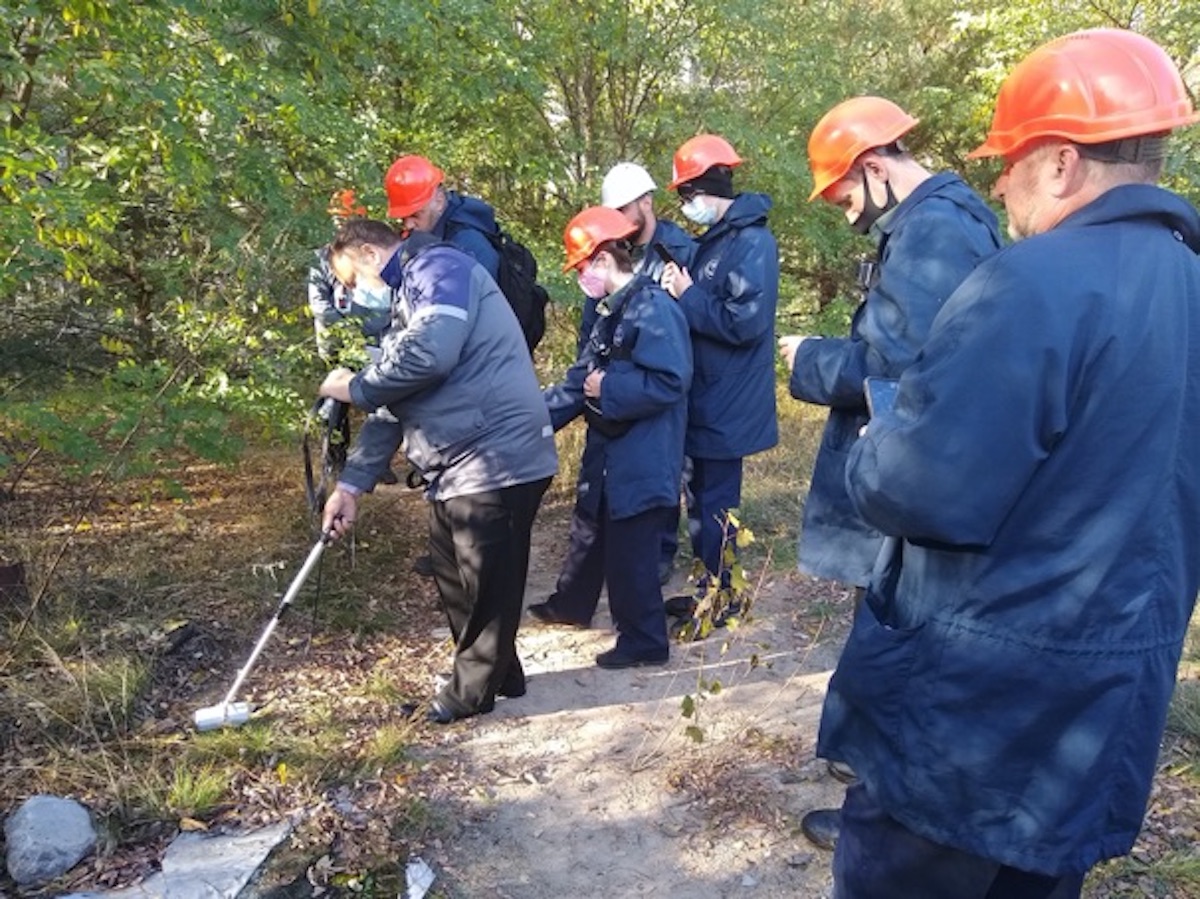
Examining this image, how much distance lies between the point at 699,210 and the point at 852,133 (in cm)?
181

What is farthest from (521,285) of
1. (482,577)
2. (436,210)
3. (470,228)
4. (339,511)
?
(482,577)

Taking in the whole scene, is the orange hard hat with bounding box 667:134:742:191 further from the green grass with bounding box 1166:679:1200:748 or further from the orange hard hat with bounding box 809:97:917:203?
the green grass with bounding box 1166:679:1200:748

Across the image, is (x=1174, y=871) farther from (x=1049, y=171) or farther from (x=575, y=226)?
Result: (x=575, y=226)

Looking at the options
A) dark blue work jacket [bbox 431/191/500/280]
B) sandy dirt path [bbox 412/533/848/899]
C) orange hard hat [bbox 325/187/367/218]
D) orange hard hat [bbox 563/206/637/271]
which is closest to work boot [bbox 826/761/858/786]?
sandy dirt path [bbox 412/533/848/899]

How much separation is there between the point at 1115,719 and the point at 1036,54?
115 cm

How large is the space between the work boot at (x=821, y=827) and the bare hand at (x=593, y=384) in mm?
1872

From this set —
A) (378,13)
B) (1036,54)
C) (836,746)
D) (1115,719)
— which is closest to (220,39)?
(378,13)

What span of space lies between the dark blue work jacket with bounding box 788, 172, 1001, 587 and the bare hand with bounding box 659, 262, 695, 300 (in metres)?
1.39

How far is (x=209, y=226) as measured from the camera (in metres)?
4.84

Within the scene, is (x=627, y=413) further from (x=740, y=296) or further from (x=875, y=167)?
(x=875, y=167)

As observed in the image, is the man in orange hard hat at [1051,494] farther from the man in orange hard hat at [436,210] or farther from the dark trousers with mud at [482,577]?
the man in orange hard hat at [436,210]

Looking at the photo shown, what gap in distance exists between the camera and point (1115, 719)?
1556 millimetres

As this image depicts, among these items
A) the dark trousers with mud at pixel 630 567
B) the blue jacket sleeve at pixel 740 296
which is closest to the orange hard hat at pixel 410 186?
the blue jacket sleeve at pixel 740 296

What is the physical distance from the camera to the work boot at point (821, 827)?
3.10 m
